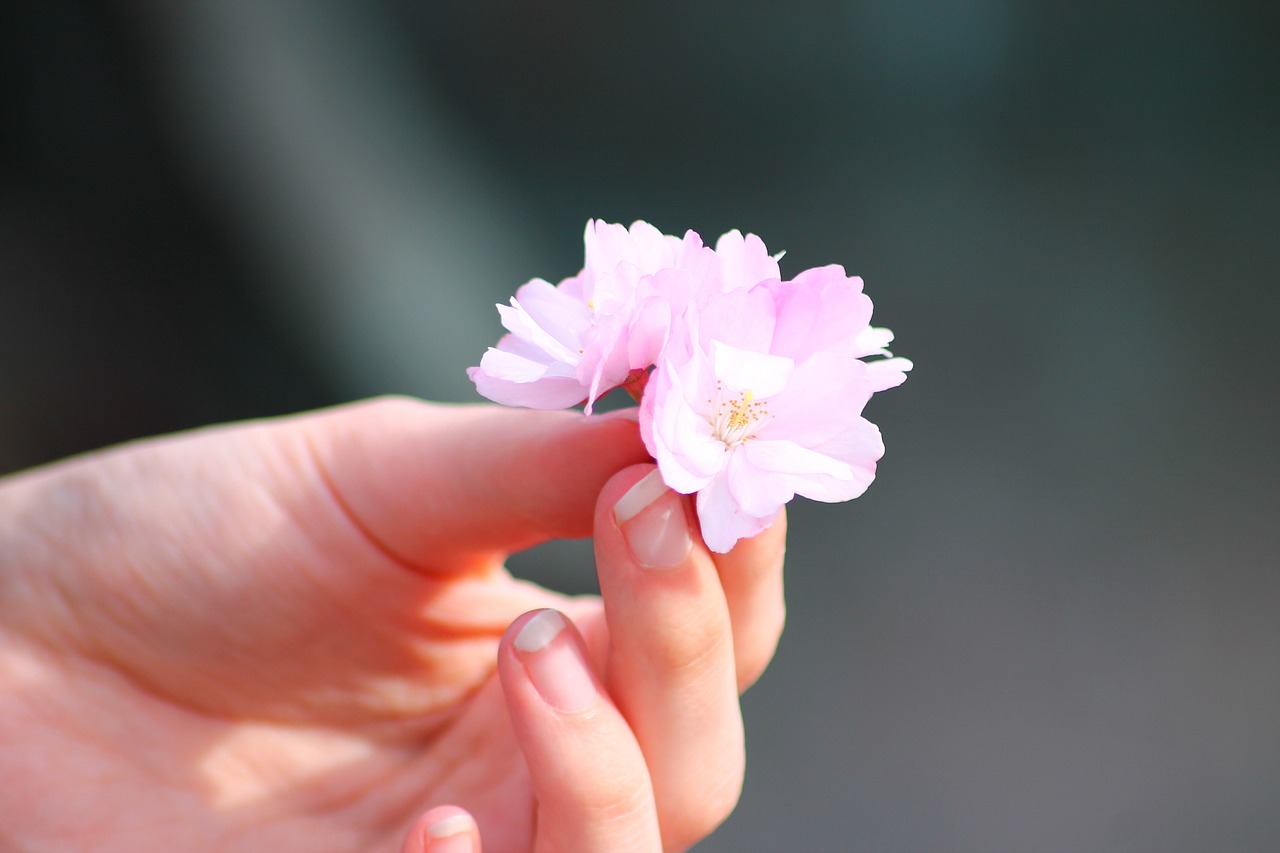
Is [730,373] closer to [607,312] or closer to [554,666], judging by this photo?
[607,312]

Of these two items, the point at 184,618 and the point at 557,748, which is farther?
the point at 184,618

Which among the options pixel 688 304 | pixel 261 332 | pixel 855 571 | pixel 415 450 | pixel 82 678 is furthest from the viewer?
pixel 261 332

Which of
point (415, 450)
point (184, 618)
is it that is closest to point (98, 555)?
point (184, 618)

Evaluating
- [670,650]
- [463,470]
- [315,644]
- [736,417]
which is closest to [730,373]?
[736,417]

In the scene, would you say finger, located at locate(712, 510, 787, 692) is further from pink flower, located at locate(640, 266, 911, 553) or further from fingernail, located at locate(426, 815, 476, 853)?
fingernail, located at locate(426, 815, 476, 853)

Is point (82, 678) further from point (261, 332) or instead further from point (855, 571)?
point (855, 571)

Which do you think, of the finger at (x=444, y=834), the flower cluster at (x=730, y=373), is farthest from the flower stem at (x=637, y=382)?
the finger at (x=444, y=834)

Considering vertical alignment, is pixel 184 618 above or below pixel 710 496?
below
